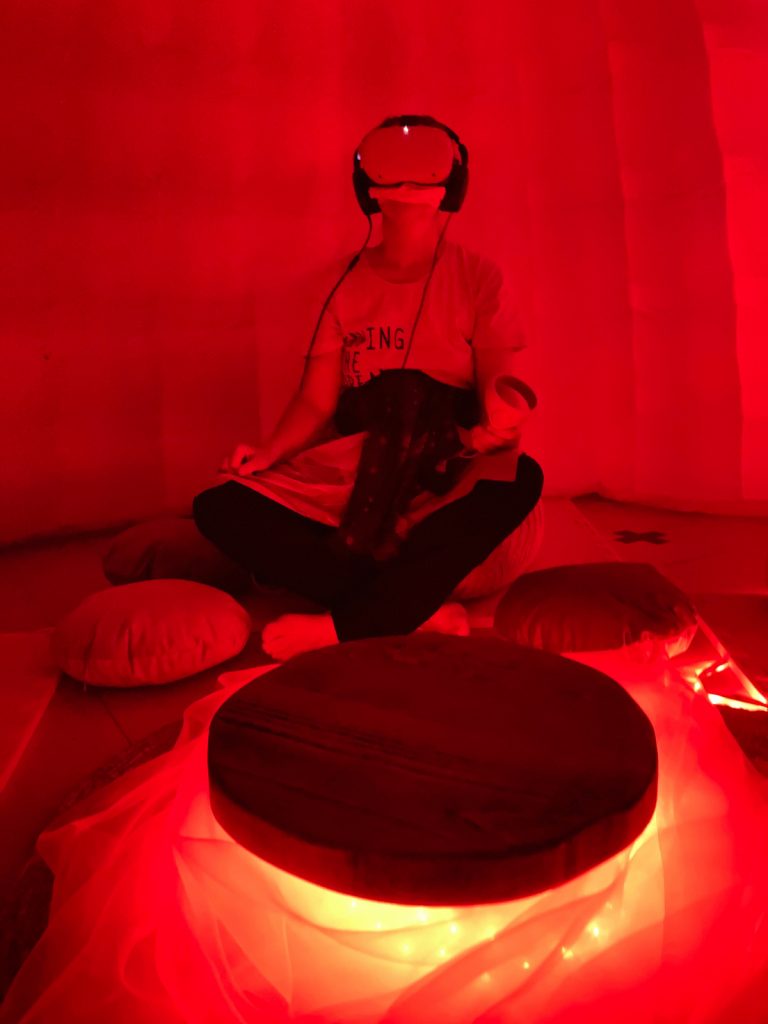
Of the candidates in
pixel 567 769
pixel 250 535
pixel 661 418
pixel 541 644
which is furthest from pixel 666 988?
pixel 661 418

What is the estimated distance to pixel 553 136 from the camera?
287 cm

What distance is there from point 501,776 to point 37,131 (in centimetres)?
235

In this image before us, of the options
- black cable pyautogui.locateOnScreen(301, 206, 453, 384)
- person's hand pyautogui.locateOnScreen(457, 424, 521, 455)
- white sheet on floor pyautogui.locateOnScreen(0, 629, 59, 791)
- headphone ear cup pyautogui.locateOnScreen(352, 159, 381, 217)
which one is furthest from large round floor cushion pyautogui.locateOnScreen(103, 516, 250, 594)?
headphone ear cup pyautogui.locateOnScreen(352, 159, 381, 217)

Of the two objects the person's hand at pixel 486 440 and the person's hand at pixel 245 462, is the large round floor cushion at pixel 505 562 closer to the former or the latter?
the person's hand at pixel 486 440

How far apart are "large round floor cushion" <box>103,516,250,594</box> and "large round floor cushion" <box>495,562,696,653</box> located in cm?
74

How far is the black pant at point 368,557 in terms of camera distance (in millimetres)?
1862

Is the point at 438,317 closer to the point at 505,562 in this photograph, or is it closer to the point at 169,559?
the point at 505,562

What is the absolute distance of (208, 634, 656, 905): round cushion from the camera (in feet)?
2.94

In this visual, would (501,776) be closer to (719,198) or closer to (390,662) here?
(390,662)

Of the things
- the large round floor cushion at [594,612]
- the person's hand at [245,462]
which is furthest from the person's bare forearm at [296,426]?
the large round floor cushion at [594,612]

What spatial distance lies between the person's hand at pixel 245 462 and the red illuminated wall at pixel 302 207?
2.45 ft

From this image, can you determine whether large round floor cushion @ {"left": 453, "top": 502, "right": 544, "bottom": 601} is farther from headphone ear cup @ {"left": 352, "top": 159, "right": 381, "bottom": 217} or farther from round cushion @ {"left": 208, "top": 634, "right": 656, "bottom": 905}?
round cushion @ {"left": 208, "top": 634, "right": 656, "bottom": 905}

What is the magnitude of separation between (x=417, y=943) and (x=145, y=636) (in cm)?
101

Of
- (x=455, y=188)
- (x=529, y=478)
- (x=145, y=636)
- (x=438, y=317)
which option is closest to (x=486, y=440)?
(x=529, y=478)
